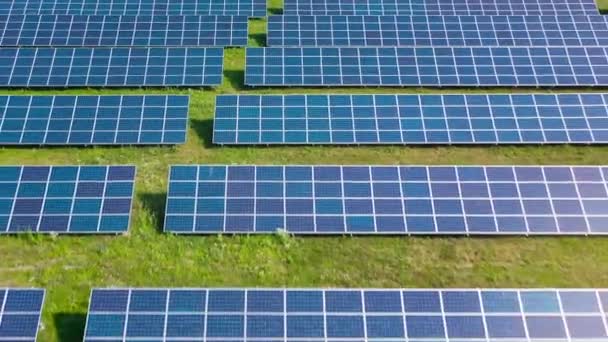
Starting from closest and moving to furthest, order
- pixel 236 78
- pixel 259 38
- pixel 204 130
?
pixel 204 130, pixel 236 78, pixel 259 38

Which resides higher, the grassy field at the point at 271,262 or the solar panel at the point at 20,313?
the solar panel at the point at 20,313

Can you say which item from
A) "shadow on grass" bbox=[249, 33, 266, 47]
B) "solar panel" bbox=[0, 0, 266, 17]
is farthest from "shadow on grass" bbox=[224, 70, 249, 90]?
"solar panel" bbox=[0, 0, 266, 17]

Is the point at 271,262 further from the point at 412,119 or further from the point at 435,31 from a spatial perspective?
the point at 435,31

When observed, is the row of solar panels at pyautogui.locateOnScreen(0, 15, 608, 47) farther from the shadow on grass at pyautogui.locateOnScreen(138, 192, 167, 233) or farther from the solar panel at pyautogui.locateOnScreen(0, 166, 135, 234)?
the shadow on grass at pyautogui.locateOnScreen(138, 192, 167, 233)

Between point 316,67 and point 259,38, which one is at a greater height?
point 316,67

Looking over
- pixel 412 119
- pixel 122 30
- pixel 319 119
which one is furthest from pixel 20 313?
pixel 122 30

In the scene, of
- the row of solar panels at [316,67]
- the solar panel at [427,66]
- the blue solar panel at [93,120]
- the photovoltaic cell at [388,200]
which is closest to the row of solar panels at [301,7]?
the row of solar panels at [316,67]

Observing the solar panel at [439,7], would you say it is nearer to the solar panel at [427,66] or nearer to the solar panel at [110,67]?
the solar panel at [427,66]
